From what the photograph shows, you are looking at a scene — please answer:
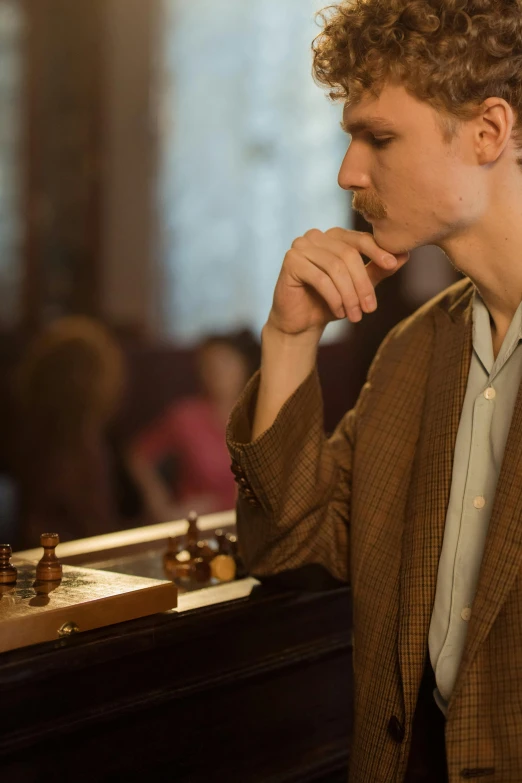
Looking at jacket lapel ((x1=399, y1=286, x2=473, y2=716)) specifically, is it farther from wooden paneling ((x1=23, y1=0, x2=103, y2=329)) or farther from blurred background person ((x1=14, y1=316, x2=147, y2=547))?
wooden paneling ((x1=23, y1=0, x2=103, y2=329))

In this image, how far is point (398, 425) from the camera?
1689mm

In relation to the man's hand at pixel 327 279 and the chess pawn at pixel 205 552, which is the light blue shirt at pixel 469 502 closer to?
the man's hand at pixel 327 279

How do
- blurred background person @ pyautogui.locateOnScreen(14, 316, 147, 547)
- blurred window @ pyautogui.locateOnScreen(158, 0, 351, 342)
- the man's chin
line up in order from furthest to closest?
blurred window @ pyautogui.locateOnScreen(158, 0, 351, 342)
blurred background person @ pyautogui.locateOnScreen(14, 316, 147, 547)
the man's chin

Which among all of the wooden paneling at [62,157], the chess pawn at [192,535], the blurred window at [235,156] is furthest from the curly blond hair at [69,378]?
the chess pawn at [192,535]

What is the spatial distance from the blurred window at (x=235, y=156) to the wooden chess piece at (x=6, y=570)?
4.32m

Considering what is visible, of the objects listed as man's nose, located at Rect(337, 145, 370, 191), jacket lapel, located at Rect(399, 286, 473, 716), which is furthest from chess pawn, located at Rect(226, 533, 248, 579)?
man's nose, located at Rect(337, 145, 370, 191)

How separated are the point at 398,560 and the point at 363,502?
11 cm

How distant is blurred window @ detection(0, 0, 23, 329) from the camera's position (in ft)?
15.8

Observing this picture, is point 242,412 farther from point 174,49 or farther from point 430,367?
point 174,49

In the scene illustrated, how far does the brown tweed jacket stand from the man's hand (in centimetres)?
12

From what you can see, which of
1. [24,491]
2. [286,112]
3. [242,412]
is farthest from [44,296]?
[242,412]

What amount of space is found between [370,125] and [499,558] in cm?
67

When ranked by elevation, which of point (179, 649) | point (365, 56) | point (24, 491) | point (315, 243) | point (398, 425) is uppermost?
point (365, 56)

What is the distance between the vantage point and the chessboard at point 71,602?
4.04ft
